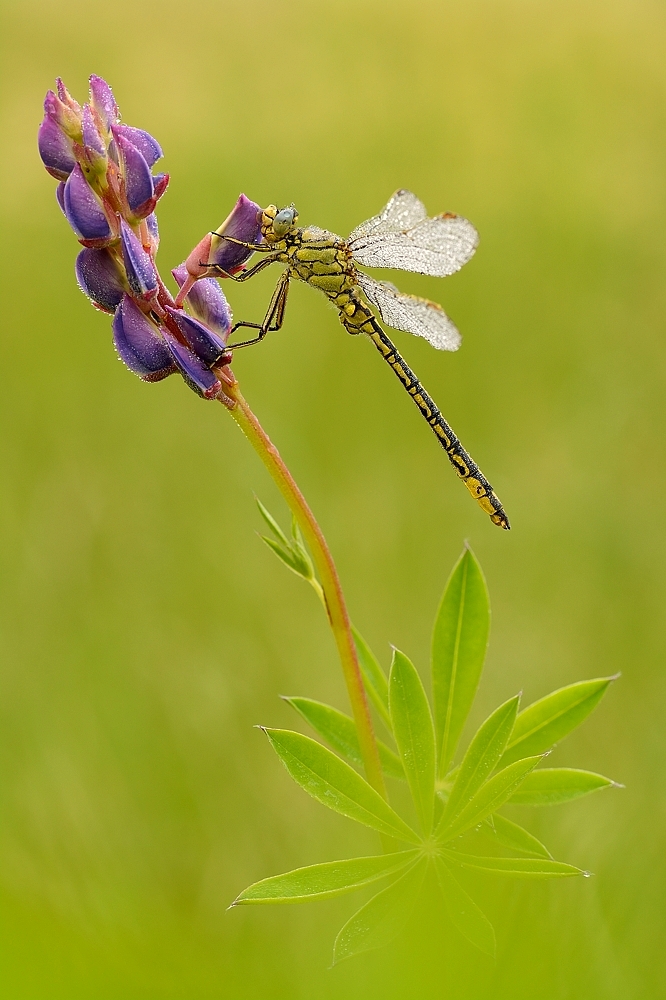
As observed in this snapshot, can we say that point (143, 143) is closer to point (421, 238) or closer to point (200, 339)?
point (200, 339)

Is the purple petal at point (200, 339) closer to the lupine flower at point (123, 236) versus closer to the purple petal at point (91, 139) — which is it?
the lupine flower at point (123, 236)

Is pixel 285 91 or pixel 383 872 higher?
pixel 285 91

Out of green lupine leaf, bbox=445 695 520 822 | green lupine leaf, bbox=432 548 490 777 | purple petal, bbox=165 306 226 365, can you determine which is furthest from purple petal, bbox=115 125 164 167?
green lupine leaf, bbox=445 695 520 822

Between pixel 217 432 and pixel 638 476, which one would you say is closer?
pixel 638 476

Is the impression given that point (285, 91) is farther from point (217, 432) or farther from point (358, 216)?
point (217, 432)

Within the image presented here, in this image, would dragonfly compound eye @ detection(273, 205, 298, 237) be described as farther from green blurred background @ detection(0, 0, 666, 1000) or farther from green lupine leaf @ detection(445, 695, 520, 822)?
green blurred background @ detection(0, 0, 666, 1000)

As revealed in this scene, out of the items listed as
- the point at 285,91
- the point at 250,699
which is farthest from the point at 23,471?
the point at 285,91

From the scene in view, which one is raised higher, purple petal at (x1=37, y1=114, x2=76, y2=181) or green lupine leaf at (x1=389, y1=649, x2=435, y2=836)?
purple petal at (x1=37, y1=114, x2=76, y2=181)

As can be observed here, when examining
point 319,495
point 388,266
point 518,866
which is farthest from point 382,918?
point 319,495
